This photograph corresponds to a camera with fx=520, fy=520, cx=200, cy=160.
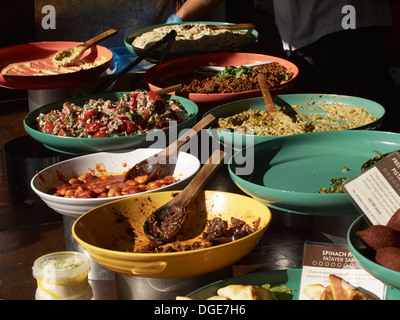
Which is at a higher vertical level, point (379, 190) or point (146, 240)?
point (379, 190)

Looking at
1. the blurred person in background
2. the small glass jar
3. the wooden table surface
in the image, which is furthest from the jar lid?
the blurred person in background

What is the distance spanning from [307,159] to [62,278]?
0.70 m

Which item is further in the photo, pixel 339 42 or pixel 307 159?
pixel 339 42

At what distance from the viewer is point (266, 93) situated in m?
1.80

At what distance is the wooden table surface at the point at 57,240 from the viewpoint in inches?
47.9

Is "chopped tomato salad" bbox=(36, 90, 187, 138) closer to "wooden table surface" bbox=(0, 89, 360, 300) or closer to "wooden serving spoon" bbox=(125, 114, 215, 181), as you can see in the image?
"wooden serving spoon" bbox=(125, 114, 215, 181)

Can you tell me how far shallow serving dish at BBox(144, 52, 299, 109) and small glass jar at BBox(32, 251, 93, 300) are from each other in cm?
90

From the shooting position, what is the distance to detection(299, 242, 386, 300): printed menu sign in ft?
3.16

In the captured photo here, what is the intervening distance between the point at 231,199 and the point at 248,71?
96cm

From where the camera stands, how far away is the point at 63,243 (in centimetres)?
149

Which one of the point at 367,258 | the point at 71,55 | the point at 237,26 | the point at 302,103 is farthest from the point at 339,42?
the point at 367,258

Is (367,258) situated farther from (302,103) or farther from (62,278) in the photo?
(302,103)

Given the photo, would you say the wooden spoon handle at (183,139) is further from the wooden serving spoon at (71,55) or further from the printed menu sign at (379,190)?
the wooden serving spoon at (71,55)
